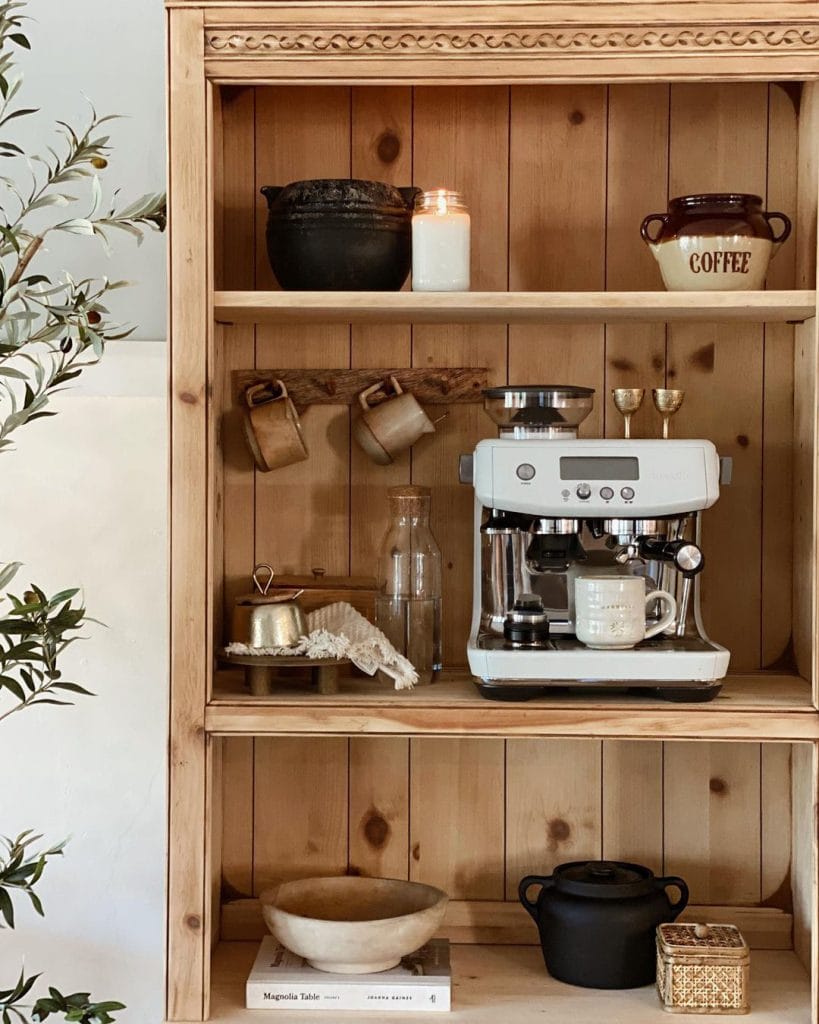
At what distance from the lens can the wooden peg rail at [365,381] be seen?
6.71 feet

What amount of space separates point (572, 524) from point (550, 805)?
0.56 m

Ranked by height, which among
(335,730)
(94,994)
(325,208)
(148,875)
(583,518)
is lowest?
(94,994)

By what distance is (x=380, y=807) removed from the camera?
2.10m

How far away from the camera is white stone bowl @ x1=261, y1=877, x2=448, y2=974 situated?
179 cm

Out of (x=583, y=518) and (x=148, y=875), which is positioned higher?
(x=583, y=518)

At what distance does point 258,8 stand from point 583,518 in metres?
0.86

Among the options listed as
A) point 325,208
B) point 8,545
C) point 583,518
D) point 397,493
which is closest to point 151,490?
point 8,545

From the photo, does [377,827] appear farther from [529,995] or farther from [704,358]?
[704,358]

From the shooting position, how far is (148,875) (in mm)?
2141

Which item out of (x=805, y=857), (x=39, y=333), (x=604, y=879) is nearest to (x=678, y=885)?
(x=604, y=879)

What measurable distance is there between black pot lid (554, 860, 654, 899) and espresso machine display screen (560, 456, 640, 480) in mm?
619

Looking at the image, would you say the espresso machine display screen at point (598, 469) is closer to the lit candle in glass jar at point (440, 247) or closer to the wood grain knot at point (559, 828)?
the lit candle in glass jar at point (440, 247)

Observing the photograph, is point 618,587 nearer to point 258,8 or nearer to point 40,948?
point 258,8

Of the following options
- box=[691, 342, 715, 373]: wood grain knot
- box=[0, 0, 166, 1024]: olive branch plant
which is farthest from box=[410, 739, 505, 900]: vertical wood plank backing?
box=[691, 342, 715, 373]: wood grain knot
